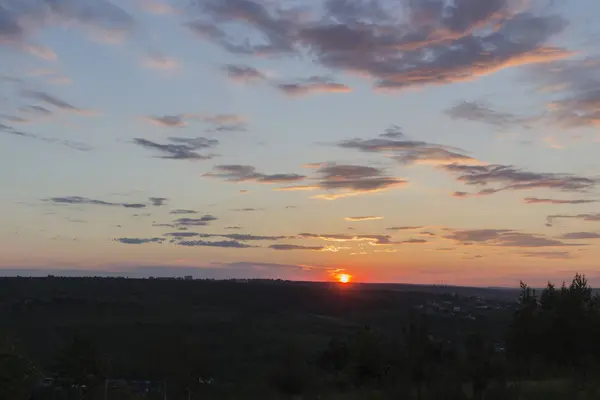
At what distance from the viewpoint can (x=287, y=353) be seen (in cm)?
3488

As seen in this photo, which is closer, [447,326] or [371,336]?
[371,336]

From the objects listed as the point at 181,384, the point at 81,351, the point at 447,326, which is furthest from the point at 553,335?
the point at 447,326

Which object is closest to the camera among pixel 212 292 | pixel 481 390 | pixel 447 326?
pixel 481 390

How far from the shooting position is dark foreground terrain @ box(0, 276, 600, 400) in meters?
30.8

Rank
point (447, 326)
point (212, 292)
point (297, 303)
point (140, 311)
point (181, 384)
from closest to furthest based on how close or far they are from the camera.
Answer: point (181, 384) < point (447, 326) < point (140, 311) < point (297, 303) < point (212, 292)

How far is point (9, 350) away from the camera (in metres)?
27.8

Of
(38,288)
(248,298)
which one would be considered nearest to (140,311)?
(248,298)

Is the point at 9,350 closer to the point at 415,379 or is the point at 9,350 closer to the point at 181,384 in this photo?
the point at 181,384

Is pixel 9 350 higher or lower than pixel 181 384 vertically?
higher

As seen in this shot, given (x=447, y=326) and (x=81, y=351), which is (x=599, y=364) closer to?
(x=81, y=351)

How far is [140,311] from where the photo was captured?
117062 millimetres

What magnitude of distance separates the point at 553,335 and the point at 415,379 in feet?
44.7

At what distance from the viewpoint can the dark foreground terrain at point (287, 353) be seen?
30.8 metres

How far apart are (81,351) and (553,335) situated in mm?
27829
